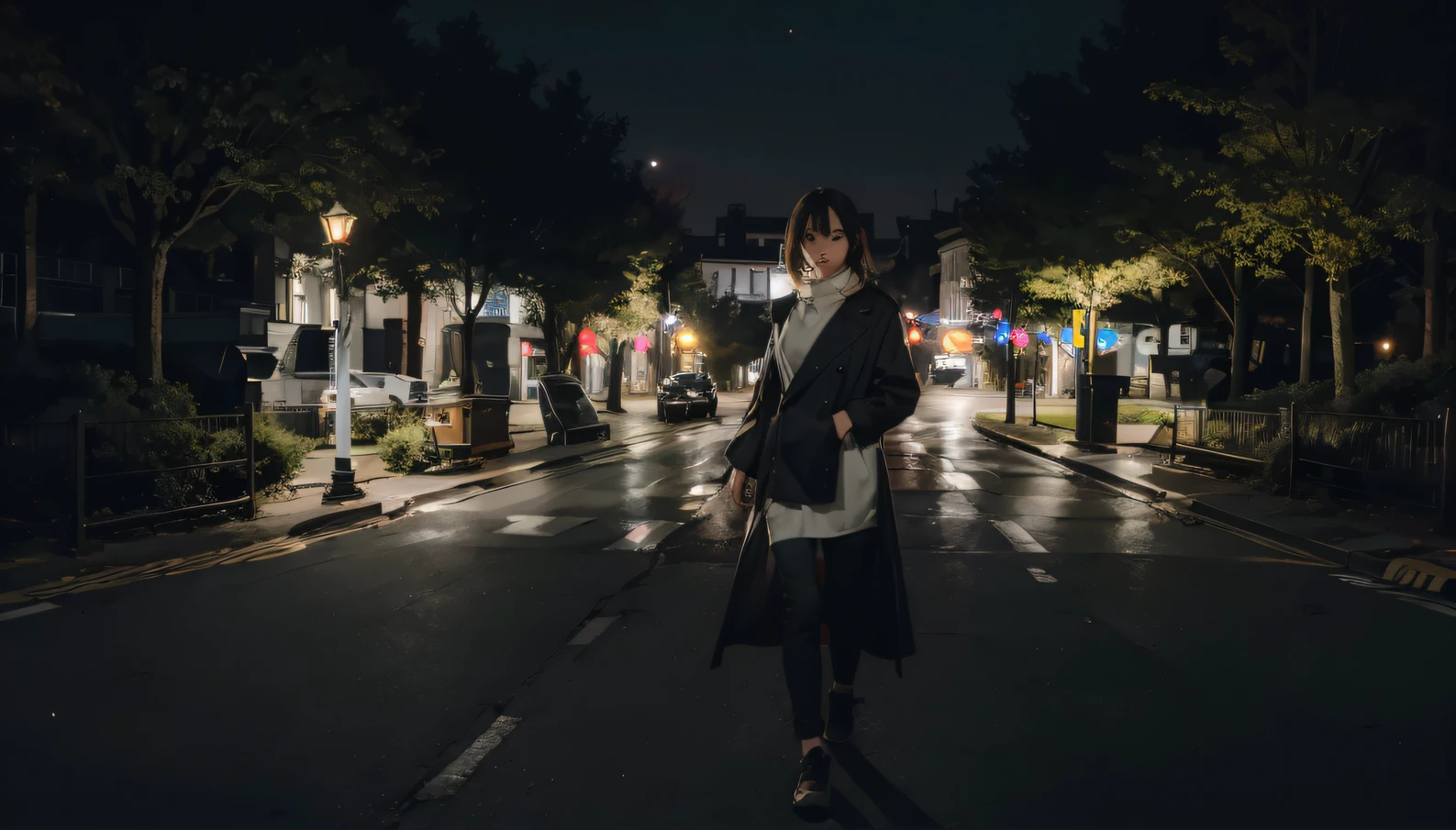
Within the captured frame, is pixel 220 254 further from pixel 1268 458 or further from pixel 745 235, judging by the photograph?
pixel 745 235

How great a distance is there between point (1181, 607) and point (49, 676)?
22.4 ft

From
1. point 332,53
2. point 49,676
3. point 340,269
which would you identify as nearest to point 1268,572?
point 49,676

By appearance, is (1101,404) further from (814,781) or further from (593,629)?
(814,781)

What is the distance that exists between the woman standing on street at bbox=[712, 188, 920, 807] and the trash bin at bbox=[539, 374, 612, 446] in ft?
72.7

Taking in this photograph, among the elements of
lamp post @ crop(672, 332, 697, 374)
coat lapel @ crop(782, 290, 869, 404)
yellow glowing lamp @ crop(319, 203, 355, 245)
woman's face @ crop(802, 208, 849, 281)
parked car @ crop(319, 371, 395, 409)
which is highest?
yellow glowing lamp @ crop(319, 203, 355, 245)

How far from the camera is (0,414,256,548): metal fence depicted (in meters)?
10.6

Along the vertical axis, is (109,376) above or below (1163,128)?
below

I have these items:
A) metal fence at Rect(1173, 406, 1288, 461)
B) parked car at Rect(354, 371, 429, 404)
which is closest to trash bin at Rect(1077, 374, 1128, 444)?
metal fence at Rect(1173, 406, 1288, 461)

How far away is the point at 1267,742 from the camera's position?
4859 millimetres

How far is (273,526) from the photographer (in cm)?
1205

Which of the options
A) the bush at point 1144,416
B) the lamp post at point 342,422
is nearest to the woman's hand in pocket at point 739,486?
the lamp post at point 342,422

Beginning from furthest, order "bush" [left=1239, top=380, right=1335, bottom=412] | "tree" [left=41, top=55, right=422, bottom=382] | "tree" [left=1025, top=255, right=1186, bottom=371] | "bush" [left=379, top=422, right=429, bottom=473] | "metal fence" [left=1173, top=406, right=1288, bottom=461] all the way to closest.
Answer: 1. "tree" [left=1025, top=255, right=1186, bottom=371]
2. "bush" [left=379, top=422, right=429, bottom=473]
3. "bush" [left=1239, top=380, right=1335, bottom=412]
4. "metal fence" [left=1173, top=406, right=1288, bottom=461]
5. "tree" [left=41, top=55, right=422, bottom=382]

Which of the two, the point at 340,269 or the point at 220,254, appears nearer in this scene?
the point at 340,269

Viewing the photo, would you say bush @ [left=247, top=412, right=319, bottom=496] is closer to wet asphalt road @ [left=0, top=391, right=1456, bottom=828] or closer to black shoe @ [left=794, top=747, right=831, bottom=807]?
wet asphalt road @ [left=0, top=391, right=1456, bottom=828]
